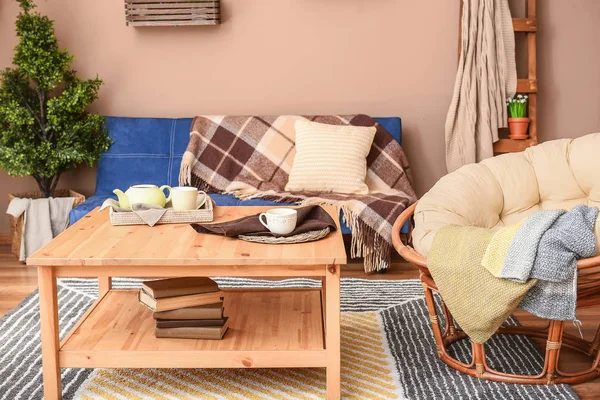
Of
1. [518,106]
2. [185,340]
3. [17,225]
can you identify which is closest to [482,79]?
[518,106]

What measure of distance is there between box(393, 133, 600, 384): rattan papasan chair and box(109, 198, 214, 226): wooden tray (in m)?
0.66

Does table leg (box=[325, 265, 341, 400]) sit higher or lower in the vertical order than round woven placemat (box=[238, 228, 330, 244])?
lower

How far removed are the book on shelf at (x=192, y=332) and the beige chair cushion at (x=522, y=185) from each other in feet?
2.76

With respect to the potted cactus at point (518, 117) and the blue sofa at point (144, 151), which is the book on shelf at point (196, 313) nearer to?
the blue sofa at point (144, 151)

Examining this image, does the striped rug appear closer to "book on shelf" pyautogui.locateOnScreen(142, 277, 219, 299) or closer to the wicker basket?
"book on shelf" pyautogui.locateOnScreen(142, 277, 219, 299)

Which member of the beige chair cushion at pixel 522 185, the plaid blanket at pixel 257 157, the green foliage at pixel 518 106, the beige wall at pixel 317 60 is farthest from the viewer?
the beige wall at pixel 317 60

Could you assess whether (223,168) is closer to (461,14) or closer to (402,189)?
(402,189)

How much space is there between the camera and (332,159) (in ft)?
12.6

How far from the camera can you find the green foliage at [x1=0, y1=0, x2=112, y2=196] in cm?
387

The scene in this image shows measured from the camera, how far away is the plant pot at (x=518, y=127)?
4.09 meters

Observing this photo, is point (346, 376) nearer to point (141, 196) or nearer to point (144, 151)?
point (141, 196)

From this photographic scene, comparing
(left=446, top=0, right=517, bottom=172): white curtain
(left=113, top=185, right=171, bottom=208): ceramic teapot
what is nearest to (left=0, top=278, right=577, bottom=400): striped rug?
(left=113, top=185, right=171, bottom=208): ceramic teapot

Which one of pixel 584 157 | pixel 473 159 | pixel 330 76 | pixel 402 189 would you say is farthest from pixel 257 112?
pixel 584 157

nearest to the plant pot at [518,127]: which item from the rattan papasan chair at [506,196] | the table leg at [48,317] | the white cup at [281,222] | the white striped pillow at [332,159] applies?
the white striped pillow at [332,159]
